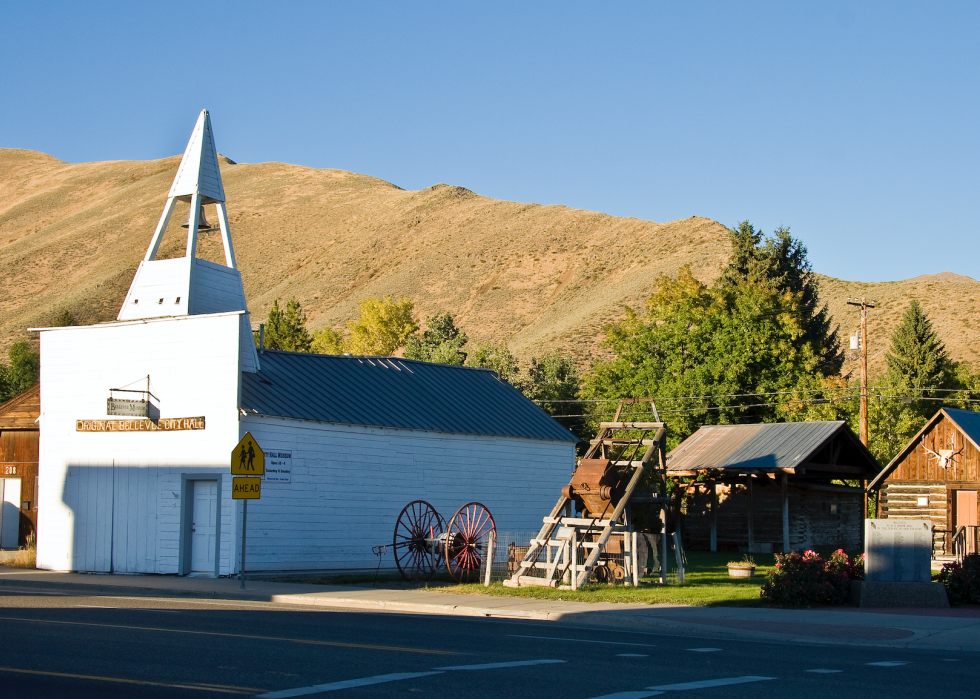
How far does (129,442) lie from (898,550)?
18172 mm

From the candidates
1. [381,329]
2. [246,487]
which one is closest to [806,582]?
[246,487]

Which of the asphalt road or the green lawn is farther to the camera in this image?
the green lawn

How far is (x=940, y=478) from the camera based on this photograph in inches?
1464

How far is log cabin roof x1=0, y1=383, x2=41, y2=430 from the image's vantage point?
3462 cm

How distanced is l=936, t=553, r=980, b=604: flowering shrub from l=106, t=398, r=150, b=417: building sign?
18.5m

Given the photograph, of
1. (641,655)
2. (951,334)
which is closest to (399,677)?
(641,655)

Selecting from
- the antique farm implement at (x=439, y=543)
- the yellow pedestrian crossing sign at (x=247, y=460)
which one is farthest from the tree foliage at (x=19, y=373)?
the yellow pedestrian crossing sign at (x=247, y=460)

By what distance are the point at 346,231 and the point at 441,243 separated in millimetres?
21784

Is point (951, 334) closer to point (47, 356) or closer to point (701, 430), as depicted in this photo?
point (701, 430)

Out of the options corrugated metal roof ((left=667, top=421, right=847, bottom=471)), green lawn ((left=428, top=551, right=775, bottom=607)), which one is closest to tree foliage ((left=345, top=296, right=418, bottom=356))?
corrugated metal roof ((left=667, top=421, right=847, bottom=471))

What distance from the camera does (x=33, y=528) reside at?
33688 millimetres

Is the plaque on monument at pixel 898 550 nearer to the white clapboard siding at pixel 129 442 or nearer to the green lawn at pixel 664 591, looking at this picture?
the green lawn at pixel 664 591

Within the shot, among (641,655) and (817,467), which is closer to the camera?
(641,655)

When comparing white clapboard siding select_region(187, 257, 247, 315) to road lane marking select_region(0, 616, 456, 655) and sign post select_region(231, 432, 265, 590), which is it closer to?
sign post select_region(231, 432, 265, 590)
